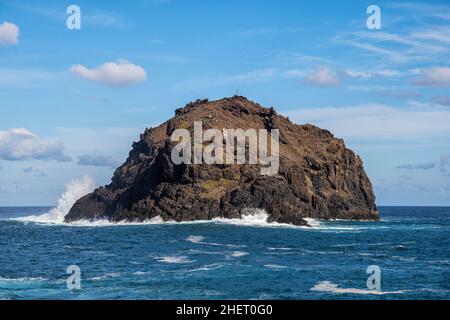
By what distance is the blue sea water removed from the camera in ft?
162

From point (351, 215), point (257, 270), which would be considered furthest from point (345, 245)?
point (351, 215)

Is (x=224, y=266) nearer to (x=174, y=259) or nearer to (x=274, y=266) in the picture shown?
(x=274, y=266)

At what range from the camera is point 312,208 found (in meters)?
178

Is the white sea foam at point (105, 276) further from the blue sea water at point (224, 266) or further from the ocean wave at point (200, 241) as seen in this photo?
the ocean wave at point (200, 241)

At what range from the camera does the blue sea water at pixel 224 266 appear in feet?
162

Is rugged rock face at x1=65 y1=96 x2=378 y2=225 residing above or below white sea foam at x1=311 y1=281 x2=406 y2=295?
above

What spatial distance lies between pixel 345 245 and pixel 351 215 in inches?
4060

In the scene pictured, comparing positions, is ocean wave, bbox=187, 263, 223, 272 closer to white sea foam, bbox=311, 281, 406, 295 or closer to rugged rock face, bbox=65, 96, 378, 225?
white sea foam, bbox=311, 281, 406, 295

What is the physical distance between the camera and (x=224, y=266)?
211 feet

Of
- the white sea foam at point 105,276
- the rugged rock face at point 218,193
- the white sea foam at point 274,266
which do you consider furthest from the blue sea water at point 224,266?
the rugged rock face at point 218,193

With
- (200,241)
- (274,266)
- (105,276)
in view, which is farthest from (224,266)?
(200,241)

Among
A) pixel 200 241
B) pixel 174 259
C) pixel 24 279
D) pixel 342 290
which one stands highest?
pixel 200 241

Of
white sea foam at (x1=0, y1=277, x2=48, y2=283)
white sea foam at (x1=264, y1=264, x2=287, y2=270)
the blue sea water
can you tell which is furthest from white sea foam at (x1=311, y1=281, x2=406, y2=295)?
white sea foam at (x1=0, y1=277, x2=48, y2=283)

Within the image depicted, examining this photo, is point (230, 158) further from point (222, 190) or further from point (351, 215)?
point (351, 215)
